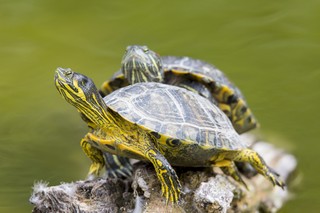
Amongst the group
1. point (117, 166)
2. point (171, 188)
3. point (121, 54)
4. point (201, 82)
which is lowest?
point (171, 188)

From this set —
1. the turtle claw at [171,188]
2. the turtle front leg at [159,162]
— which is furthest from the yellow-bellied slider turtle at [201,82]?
the turtle claw at [171,188]

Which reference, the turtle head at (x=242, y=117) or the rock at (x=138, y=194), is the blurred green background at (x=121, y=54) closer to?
the turtle head at (x=242, y=117)

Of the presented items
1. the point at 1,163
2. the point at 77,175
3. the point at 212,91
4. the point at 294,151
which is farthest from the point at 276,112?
the point at 1,163

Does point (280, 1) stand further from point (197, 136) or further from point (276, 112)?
point (197, 136)

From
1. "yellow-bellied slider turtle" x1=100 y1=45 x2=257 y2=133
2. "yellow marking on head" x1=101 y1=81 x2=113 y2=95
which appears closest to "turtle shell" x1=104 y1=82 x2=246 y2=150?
"yellow-bellied slider turtle" x1=100 y1=45 x2=257 y2=133

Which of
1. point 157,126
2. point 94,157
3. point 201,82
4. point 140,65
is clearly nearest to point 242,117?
point 201,82

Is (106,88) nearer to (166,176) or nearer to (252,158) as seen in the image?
(252,158)

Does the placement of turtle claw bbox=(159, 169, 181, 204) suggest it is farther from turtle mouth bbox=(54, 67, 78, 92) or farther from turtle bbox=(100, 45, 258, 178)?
turtle bbox=(100, 45, 258, 178)
